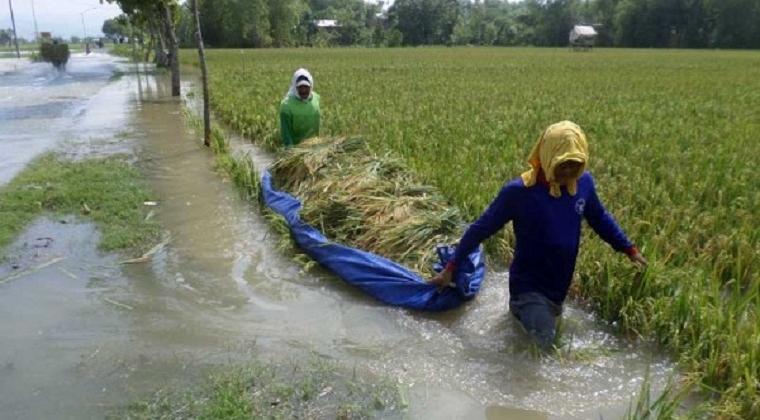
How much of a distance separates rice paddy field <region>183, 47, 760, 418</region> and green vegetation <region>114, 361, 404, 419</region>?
1.61 m

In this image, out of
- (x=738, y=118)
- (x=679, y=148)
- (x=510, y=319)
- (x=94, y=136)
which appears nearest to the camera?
(x=510, y=319)

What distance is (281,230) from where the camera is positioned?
5.21 metres

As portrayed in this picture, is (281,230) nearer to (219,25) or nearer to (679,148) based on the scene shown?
(679,148)

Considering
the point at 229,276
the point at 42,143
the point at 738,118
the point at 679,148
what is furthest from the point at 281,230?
the point at 738,118

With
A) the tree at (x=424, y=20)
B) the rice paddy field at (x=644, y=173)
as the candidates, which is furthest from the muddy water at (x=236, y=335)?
the tree at (x=424, y=20)

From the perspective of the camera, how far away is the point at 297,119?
6.73m


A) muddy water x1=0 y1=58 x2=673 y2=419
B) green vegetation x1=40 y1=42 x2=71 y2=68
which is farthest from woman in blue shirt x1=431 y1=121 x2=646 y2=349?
green vegetation x1=40 y1=42 x2=71 y2=68

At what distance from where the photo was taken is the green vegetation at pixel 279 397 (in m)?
2.73

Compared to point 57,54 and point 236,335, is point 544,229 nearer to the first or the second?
point 236,335

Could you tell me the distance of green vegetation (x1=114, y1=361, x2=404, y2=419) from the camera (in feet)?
8.96

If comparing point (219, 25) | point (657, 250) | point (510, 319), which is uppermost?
point (219, 25)

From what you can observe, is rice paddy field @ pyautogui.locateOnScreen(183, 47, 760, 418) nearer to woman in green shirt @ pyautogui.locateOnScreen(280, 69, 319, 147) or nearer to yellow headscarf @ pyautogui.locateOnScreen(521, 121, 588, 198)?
woman in green shirt @ pyautogui.locateOnScreen(280, 69, 319, 147)

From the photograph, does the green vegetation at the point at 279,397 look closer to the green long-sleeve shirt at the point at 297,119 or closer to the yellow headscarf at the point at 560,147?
the yellow headscarf at the point at 560,147

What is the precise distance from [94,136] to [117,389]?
28.6 ft
